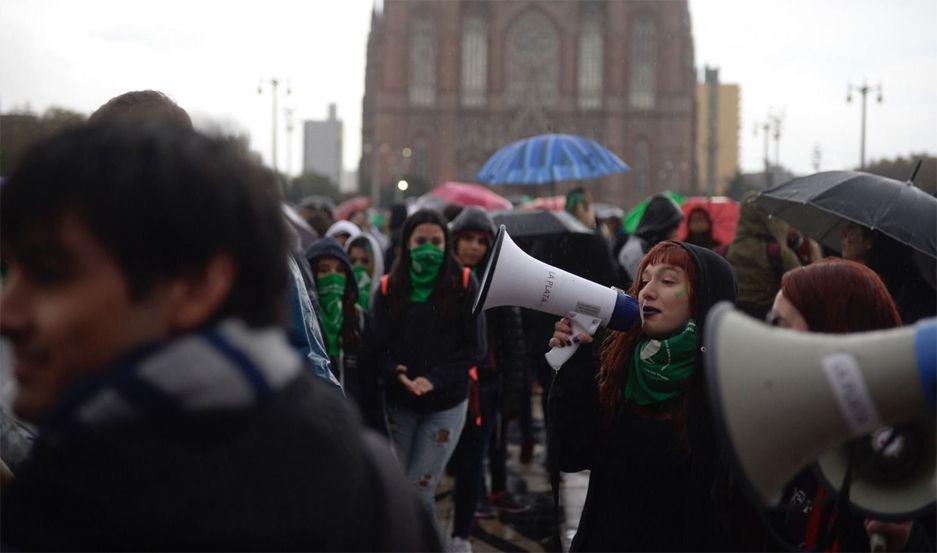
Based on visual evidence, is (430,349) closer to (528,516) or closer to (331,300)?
(331,300)

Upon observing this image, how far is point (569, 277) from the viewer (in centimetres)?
334

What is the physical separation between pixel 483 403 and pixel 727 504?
13.3 ft

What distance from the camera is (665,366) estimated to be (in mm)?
3092

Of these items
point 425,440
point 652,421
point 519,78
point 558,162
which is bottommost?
point 425,440

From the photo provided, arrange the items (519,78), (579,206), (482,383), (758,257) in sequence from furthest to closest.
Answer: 1. (519,78)
2. (579,206)
3. (482,383)
4. (758,257)

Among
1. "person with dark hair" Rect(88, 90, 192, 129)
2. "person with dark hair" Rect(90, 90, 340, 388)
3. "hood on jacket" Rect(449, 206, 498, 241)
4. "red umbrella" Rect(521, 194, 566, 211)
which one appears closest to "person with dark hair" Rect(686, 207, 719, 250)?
"hood on jacket" Rect(449, 206, 498, 241)

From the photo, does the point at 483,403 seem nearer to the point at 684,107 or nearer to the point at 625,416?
the point at 625,416

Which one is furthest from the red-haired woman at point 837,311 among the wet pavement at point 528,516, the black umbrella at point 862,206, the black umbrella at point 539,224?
the black umbrella at point 539,224

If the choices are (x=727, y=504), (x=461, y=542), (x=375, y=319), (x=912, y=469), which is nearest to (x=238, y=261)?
(x=912, y=469)

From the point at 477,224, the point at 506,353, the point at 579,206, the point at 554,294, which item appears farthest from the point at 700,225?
the point at 554,294

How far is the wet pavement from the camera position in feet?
21.5

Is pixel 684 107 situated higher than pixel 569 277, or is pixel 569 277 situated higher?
pixel 684 107

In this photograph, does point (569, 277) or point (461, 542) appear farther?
point (461, 542)

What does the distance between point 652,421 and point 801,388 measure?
164 cm
